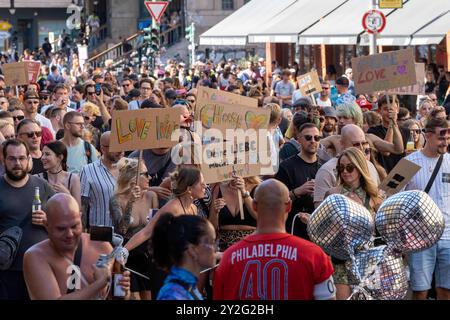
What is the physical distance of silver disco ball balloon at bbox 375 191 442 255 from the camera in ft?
25.1

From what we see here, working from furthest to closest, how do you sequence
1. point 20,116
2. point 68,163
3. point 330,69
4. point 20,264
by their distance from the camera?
point 330,69 → point 20,116 → point 68,163 → point 20,264

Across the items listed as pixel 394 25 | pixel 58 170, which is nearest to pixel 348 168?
pixel 58 170

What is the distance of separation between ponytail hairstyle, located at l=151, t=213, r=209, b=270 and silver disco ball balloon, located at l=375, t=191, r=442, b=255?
228 centimetres

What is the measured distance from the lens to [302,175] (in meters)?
10.4

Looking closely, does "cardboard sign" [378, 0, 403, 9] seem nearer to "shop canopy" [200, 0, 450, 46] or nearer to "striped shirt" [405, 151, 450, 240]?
"shop canopy" [200, 0, 450, 46]

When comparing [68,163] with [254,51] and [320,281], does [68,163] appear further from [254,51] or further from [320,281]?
[254,51]

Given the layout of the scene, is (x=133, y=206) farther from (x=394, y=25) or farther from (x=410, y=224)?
(x=394, y=25)

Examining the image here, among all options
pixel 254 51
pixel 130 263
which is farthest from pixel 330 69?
pixel 130 263

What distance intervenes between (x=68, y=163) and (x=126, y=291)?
541 cm

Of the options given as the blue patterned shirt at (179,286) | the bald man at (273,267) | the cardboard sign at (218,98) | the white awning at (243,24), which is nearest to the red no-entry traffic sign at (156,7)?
the white awning at (243,24)

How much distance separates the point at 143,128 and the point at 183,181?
1.62 meters

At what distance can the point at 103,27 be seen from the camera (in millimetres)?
68000

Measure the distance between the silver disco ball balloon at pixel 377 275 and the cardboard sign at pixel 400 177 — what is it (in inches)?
68.1

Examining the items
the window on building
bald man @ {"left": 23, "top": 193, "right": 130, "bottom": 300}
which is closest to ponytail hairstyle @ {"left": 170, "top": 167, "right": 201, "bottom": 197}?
bald man @ {"left": 23, "top": 193, "right": 130, "bottom": 300}
